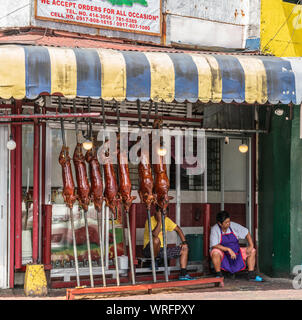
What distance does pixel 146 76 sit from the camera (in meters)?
7.53

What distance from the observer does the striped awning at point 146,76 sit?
708cm

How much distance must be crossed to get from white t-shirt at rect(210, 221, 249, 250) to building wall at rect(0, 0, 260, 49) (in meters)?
3.37

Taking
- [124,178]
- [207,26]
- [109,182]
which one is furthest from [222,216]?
[207,26]

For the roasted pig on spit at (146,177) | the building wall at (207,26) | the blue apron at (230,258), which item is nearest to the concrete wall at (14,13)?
the building wall at (207,26)

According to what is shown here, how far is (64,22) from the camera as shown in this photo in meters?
9.48

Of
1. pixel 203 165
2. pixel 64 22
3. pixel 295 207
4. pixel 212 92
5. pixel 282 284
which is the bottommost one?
pixel 282 284

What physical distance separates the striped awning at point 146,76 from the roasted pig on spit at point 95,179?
4.50 feet

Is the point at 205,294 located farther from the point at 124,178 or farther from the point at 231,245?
the point at 124,178

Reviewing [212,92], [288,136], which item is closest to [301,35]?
[288,136]

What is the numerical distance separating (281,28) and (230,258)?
4484mm

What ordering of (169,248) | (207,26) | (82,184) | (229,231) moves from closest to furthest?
(82,184) < (169,248) < (229,231) < (207,26)

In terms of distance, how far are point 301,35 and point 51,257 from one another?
20.6 feet

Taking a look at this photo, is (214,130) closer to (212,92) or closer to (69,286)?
(212,92)

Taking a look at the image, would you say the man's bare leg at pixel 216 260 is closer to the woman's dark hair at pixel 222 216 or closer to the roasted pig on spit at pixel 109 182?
the woman's dark hair at pixel 222 216
